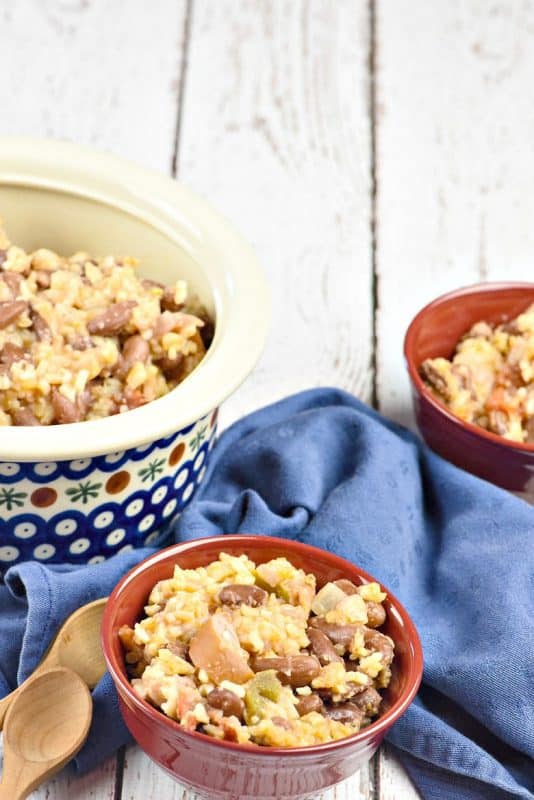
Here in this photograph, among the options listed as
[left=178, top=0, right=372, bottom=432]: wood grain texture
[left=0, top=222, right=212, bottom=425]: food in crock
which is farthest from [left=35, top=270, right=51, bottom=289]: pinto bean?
[left=178, top=0, right=372, bottom=432]: wood grain texture

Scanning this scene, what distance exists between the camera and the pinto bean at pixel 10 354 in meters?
2.36

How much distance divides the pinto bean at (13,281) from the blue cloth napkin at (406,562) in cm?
51

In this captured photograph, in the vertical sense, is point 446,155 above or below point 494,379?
above

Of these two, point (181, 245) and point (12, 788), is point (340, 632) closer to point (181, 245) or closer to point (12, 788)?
point (12, 788)

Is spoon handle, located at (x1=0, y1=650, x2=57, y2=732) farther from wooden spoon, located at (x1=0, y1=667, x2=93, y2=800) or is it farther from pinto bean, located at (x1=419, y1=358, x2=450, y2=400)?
pinto bean, located at (x1=419, y1=358, x2=450, y2=400)

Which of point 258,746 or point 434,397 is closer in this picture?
point 258,746

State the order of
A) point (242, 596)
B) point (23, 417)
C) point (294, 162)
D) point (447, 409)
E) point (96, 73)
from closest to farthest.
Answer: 1. point (242, 596)
2. point (23, 417)
3. point (447, 409)
4. point (294, 162)
5. point (96, 73)

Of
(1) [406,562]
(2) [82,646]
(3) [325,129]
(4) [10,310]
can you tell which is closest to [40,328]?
(4) [10,310]

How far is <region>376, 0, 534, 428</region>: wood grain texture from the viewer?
10.8ft

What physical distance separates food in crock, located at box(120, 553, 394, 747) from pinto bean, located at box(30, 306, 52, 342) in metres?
0.54

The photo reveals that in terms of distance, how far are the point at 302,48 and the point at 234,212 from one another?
2.44 ft

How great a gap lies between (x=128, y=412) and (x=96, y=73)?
1775 millimetres

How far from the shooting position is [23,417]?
2.32 metres

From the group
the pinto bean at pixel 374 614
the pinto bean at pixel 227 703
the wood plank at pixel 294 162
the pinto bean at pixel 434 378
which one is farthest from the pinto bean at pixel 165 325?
the pinto bean at pixel 227 703
